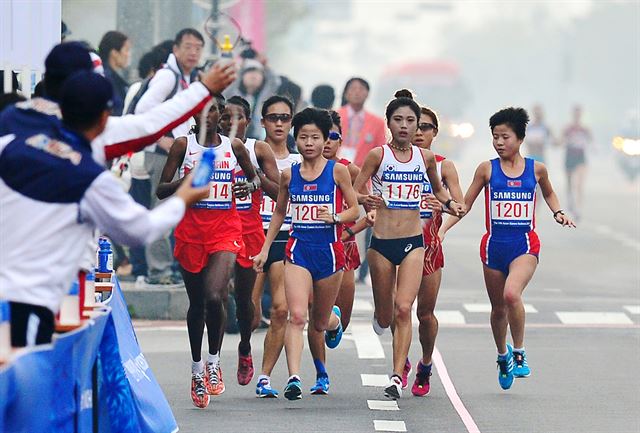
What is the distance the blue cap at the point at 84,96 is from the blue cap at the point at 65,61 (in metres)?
0.38

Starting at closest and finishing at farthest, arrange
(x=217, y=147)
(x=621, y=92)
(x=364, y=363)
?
(x=217, y=147) < (x=364, y=363) < (x=621, y=92)

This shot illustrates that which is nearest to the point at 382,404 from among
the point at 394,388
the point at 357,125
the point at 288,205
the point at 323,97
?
the point at 394,388

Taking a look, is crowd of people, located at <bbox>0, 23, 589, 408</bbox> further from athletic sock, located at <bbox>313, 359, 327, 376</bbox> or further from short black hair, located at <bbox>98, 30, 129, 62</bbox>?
short black hair, located at <bbox>98, 30, 129, 62</bbox>

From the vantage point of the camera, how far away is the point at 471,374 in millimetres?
14336

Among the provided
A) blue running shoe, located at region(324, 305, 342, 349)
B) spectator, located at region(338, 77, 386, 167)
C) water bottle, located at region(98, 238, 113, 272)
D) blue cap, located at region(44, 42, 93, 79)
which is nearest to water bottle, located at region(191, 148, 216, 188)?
blue cap, located at region(44, 42, 93, 79)

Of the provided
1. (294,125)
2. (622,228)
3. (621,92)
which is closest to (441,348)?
(294,125)

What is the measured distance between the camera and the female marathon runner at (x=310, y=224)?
12.6 m

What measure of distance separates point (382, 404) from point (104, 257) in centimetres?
287

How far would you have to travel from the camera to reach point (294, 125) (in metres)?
12.7

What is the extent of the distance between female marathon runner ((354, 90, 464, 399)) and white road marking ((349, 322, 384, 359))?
6.98 ft

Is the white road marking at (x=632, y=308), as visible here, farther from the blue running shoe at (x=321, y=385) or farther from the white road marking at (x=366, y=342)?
the blue running shoe at (x=321, y=385)

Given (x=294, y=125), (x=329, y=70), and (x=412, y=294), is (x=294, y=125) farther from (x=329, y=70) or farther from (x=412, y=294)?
(x=329, y=70)

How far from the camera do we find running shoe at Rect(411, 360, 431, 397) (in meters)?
13.2

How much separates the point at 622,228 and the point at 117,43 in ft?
59.6
